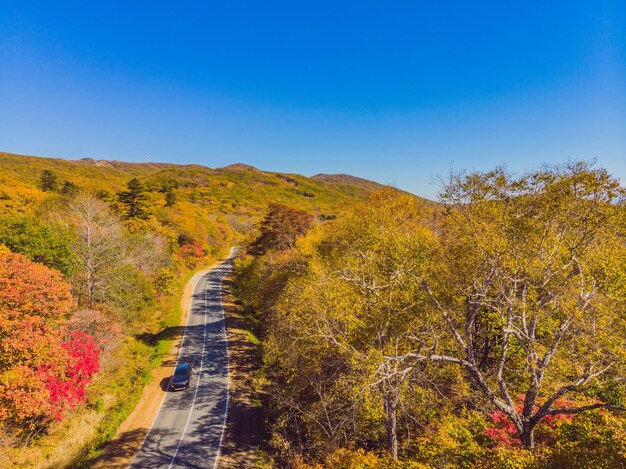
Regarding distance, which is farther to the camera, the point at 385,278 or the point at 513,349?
the point at 513,349

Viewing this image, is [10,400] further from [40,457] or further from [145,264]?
[145,264]

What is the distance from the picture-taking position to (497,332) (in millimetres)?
10812

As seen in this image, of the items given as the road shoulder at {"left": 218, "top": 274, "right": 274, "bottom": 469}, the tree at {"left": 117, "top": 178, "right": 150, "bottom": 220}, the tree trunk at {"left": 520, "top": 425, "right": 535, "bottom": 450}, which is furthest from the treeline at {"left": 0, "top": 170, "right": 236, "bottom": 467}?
the tree trunk at {"left": 520, "top": 425, "right": 535, "bottom": 450}

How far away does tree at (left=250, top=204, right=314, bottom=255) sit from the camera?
120 feet

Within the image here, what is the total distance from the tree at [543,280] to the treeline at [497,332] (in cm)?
6

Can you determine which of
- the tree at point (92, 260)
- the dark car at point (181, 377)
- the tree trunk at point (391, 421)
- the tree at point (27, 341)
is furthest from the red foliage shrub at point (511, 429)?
the tree at point (92, 260)

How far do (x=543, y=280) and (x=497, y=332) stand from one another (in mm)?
2569

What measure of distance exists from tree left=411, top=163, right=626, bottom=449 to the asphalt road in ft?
46.8

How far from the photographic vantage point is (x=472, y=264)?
12.0 m

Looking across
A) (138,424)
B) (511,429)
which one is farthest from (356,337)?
→ (138,424)

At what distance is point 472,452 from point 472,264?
6.34 metres

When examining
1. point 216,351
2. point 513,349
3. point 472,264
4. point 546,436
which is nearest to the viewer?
point 546,436

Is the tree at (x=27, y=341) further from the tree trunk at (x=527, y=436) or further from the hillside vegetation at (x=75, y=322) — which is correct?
the tree trunk at (x=527, y=436)

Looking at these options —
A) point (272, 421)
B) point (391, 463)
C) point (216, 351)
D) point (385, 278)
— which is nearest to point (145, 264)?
point (216, 351)
